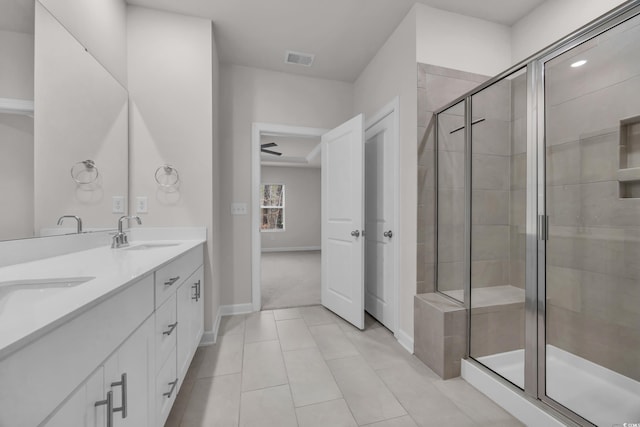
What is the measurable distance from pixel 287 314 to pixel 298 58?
2.72m

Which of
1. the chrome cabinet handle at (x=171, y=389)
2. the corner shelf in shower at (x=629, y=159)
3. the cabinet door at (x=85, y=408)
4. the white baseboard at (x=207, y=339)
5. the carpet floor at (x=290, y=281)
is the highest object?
the corner shelf in shower at (x=629, y=159)

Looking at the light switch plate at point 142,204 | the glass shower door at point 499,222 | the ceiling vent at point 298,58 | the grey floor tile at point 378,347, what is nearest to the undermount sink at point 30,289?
the light switch plate at point 142,204

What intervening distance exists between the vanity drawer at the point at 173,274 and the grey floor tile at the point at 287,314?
1203mm

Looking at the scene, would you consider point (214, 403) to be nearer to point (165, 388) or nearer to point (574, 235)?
point (165, 388)

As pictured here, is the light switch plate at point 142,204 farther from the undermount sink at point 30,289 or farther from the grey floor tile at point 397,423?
the grey floor tile at point 397,423

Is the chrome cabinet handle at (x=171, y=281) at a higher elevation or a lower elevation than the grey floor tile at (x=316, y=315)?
higher

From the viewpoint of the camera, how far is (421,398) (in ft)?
5.12

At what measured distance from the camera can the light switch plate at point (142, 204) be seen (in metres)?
2.12

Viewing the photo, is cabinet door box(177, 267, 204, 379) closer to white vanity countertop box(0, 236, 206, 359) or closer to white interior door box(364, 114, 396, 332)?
white vanity countertop box(0, 236, 206, 359)

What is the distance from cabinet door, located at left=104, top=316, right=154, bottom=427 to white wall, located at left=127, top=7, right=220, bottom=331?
4.11 ft

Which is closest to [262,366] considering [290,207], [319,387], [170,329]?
[319,387]

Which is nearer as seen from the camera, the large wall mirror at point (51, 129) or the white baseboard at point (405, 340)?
the large wall mirror at point (51, 129)

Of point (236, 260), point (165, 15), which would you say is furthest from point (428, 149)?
point (165, 15)

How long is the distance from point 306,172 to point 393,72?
5.66 m
